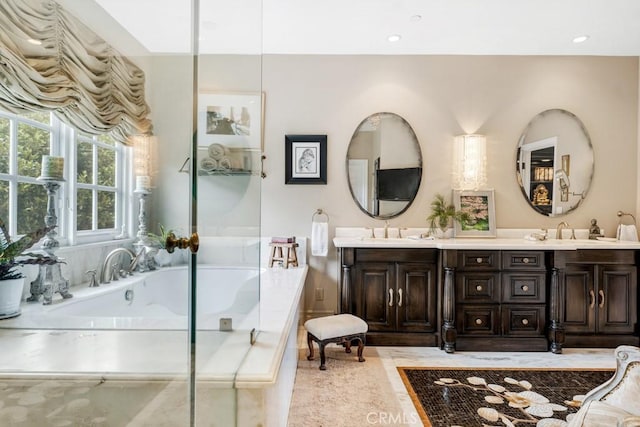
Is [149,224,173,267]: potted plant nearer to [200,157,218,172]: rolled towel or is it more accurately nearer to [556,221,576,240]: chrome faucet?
[200,157,218,172]: rolled towel

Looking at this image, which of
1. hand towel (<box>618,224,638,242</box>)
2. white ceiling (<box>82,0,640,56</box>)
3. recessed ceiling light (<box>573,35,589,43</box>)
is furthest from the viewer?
hand towel (<box>618,224,638,242</box>)

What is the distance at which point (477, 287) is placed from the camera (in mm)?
2857

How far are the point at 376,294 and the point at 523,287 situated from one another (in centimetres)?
120

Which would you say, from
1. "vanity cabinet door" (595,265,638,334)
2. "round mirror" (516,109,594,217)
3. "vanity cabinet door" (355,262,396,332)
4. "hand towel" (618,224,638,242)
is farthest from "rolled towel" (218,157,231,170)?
"hand towel" (618,224,638,242)

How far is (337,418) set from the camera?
192 cm

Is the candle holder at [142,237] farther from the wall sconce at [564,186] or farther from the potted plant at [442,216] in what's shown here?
the wall sconce at [564,186]

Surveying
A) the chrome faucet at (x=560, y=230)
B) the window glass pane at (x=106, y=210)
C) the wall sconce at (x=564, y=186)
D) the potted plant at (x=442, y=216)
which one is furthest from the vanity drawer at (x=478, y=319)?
the window glass pane at (x=106, y=210)

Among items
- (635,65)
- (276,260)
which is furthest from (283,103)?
(635,65)

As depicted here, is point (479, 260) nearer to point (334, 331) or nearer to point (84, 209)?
point (334, 331)

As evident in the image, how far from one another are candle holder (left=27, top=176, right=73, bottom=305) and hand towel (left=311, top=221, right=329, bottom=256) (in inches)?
104

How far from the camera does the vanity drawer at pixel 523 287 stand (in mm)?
2861

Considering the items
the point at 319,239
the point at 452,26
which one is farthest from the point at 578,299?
the point at 452,26

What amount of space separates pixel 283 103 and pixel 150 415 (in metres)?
2.97

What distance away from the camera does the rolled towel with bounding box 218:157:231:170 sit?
1211 mm
